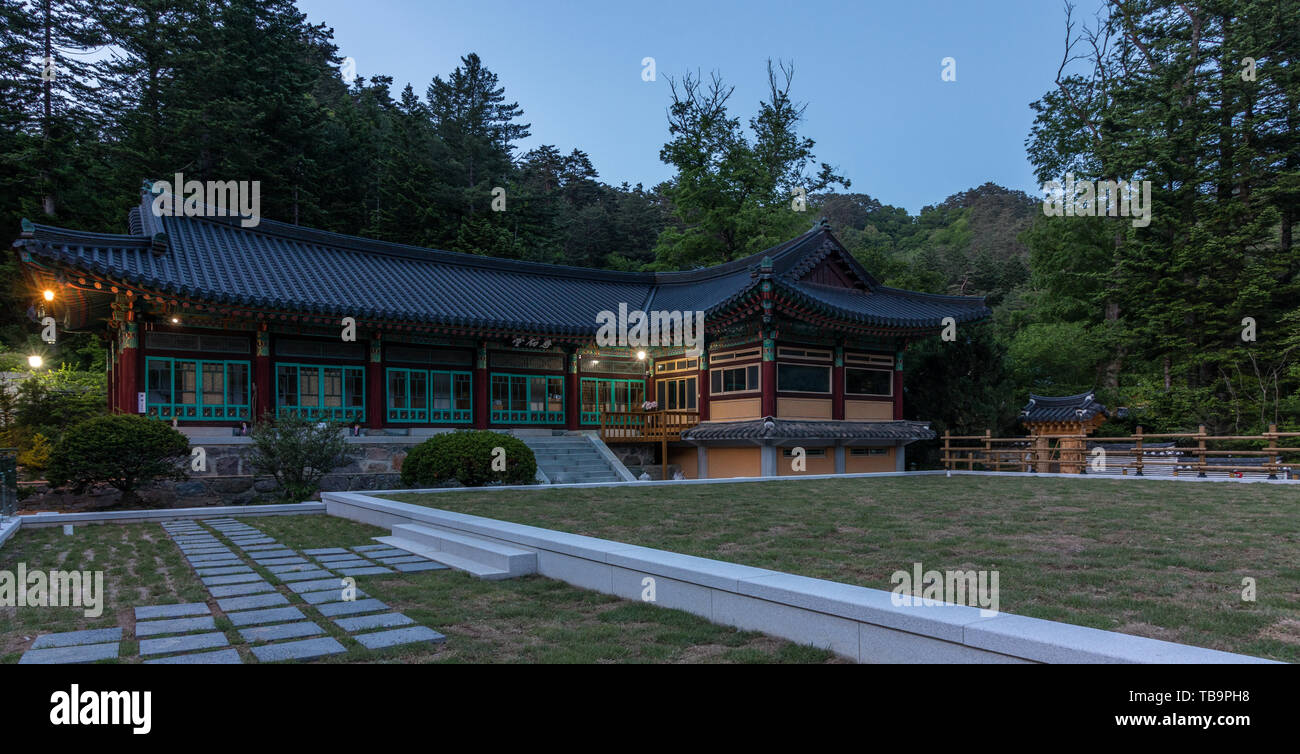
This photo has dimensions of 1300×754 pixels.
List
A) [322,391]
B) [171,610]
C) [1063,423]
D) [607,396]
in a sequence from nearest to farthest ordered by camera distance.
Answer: [171,610] → [322,391] → [607,396] → [1063,423]

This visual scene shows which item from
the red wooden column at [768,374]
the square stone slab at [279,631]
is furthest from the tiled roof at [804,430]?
the square stone slab at [279,631]

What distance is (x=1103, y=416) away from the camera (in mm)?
22422

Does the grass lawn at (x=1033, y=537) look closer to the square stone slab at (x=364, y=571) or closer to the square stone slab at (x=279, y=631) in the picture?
the square stone slab at (x=364, y=571)

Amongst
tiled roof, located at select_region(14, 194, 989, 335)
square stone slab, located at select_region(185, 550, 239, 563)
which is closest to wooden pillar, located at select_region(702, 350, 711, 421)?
tiled roof, located at select_region(14, 194, 989, 335)

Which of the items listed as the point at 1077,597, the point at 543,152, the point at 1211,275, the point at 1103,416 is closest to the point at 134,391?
the point at 1077,597

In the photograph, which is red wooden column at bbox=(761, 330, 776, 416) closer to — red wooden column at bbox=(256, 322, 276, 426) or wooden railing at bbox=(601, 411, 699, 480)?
wooden railing at bbox=(601, 411, 699, 480)

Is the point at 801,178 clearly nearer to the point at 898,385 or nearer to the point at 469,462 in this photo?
the point at 898,385

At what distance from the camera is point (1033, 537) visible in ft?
22.9

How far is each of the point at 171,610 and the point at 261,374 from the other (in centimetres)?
1305

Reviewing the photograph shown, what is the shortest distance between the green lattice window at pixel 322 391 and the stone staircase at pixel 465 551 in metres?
9.60

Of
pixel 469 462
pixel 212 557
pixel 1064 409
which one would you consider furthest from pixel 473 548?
pixel 1064 409

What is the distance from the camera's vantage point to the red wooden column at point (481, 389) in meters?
19.6

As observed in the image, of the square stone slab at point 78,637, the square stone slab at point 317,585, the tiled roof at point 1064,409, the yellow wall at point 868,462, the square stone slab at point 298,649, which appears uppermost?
the tiled roof at point 1064,409

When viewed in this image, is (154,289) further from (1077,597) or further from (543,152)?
(543,152)
